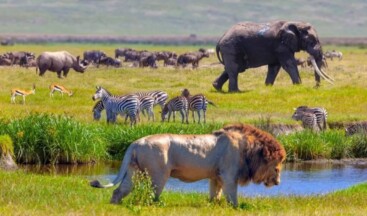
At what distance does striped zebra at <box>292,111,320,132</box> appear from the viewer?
25862 millimetres

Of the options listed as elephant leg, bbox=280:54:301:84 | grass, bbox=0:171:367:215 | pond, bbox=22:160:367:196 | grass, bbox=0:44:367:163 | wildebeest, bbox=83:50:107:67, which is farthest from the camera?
wildebeest, bbox=83:50:107:67

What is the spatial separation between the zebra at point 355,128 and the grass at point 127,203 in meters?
9.12

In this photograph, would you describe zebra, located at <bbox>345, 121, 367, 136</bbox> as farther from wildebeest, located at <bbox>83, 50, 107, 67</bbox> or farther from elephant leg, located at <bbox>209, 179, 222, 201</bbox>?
wildebeest, located at <bbox>83, 50, 107, 67</bbox>

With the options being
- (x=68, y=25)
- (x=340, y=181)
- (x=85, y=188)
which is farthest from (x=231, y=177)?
(x=68, y=25)

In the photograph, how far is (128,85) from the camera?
135 ft

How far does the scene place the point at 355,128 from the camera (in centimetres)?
2588

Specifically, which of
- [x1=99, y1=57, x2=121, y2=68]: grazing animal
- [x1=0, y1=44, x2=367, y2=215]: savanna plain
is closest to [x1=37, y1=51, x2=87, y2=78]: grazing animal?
[x1=0, y1=44, x2=367, y2=215]: savanna plain

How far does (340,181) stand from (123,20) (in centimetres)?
17376

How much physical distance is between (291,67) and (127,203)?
25332 millimetres

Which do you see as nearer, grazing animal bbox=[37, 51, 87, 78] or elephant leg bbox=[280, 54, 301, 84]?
elephant leg bbox=[280, 54, 301, 84]

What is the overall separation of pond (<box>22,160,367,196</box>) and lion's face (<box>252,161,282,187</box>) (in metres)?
3.71

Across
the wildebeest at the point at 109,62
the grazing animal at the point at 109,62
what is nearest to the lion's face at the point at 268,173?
the grazing animal at the point at 109,62

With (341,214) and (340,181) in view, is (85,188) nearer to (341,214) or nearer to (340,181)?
(341,214)

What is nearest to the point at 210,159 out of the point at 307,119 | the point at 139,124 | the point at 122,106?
the point at 139,124
